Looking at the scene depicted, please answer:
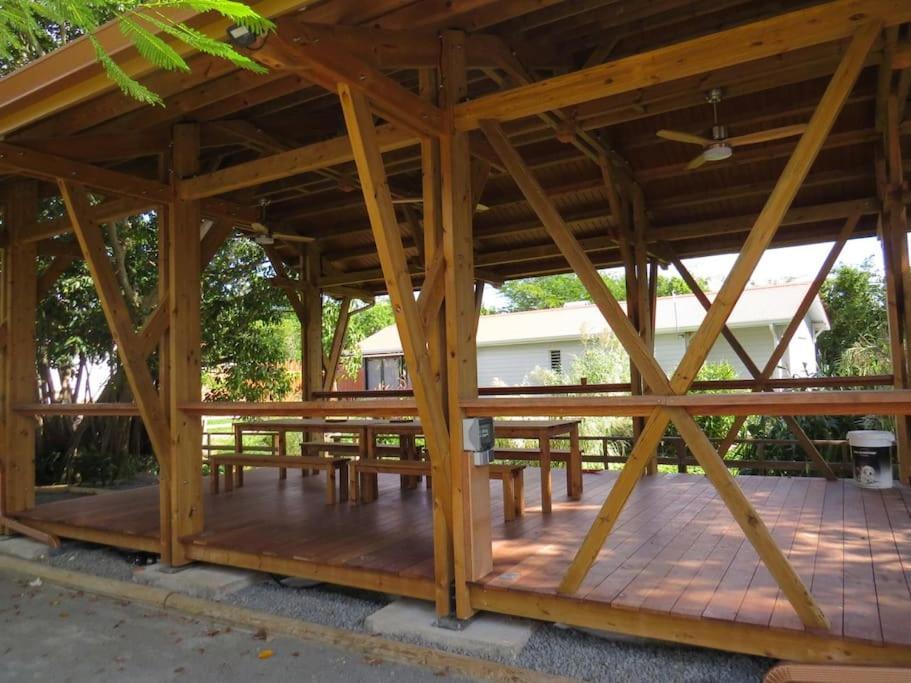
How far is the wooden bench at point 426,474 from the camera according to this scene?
4.71m

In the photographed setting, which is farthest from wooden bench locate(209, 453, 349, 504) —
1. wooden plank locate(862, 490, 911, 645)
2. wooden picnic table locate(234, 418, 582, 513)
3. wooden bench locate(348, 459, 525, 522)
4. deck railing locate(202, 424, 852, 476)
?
wooden plank locate(862, 490, 911, 645)

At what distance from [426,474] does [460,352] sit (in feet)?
5.71

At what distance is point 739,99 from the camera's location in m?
5.92

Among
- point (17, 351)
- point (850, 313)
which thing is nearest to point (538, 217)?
point (17, 351)

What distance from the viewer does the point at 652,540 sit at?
4.11 metres

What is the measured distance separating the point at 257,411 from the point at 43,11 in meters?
3.23

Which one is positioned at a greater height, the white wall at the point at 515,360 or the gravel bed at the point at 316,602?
the white wall at the point at 515,360

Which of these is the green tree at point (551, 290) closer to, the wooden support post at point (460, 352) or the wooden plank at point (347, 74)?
the wooden support post at point (460, 352)

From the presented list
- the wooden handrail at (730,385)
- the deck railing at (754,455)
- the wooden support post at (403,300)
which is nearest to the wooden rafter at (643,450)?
the wooden support post at (403,300)

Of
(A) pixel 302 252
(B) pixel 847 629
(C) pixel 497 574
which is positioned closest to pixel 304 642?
(C) pixel 497 574

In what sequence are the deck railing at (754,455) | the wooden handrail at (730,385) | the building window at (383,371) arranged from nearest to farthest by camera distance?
the wooden handrail at (730,385) → the deck railing at (754,455) → the building window at (383,371)

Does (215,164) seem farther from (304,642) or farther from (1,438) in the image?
(304,642)

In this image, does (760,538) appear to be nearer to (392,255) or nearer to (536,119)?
(392,255)

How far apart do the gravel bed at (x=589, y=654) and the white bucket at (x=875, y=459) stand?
357 centimetres
